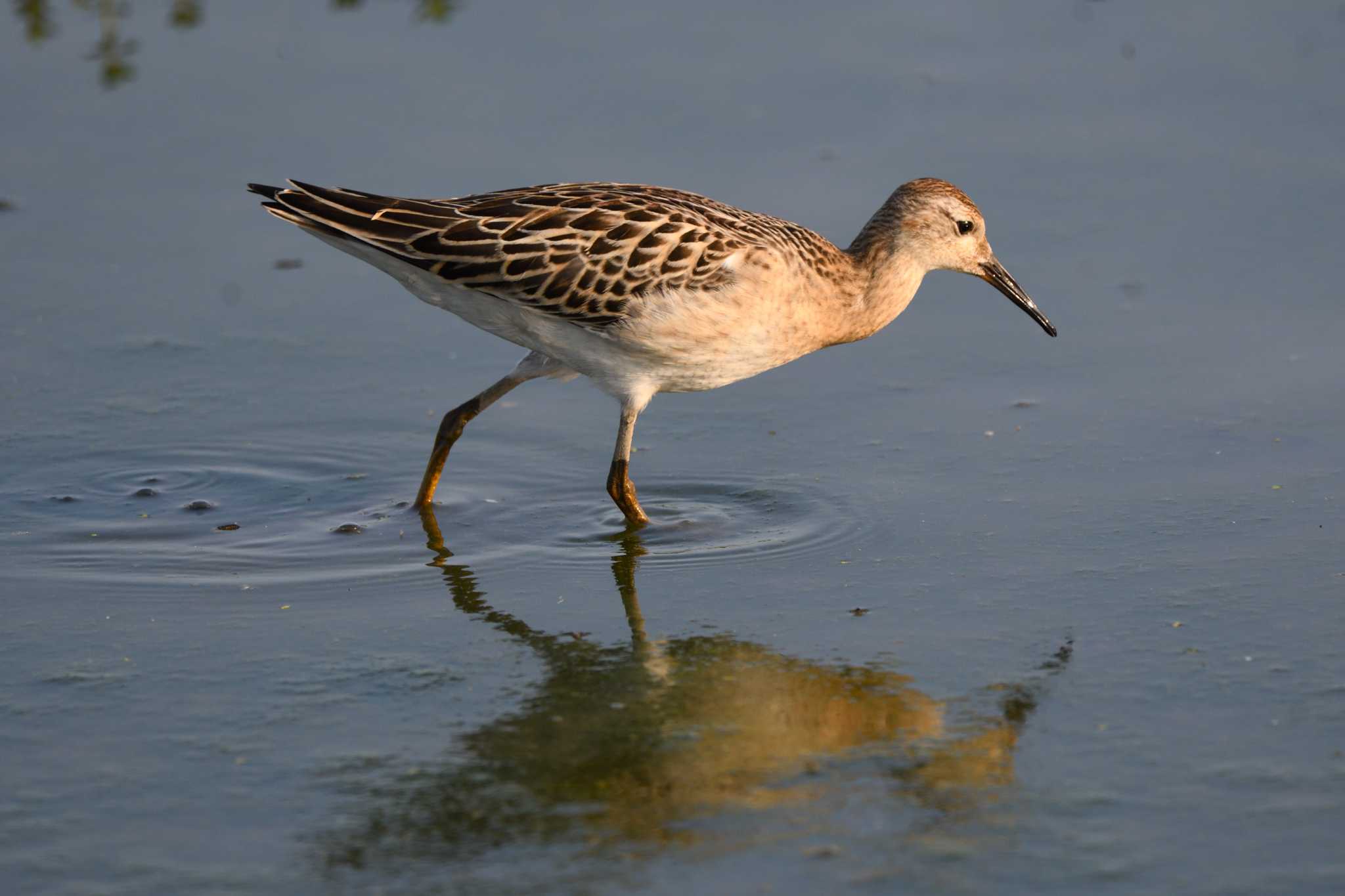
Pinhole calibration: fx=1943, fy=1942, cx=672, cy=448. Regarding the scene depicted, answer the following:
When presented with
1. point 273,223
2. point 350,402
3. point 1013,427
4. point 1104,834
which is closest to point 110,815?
point 1104,834

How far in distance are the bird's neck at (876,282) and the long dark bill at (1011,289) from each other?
40 centimetres

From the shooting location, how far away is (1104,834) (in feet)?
18.4

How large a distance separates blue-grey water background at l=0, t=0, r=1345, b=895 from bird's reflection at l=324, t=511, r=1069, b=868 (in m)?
0.02

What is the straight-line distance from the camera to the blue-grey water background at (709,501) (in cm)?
574

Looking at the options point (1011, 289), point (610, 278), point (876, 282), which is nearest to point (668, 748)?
point (610, 278)

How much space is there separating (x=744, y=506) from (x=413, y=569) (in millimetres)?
1481

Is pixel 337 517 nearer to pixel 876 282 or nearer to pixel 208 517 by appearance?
pixel 208 517

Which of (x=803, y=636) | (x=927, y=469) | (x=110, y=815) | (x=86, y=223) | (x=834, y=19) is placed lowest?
(x=110, y=815)

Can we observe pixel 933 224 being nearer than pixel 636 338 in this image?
No

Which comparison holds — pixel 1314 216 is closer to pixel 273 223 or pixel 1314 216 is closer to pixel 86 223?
pixel 273 223

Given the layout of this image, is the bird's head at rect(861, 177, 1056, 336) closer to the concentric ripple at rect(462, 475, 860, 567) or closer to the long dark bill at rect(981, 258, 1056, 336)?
the long dark bill at rect(981, 258, 1056, 336)

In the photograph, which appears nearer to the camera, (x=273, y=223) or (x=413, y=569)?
(x=413, y=569)

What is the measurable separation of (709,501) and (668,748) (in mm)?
2510

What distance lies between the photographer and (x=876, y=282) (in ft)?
29.9
